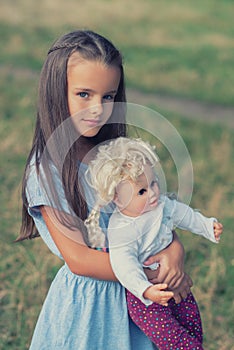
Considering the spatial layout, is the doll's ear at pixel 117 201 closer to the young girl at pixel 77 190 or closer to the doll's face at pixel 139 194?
the doll's face at pixel 139 194

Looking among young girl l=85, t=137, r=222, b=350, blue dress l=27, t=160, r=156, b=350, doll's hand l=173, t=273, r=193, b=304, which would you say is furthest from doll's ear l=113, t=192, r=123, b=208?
doll's hand l=173, t=273, r=193, b=304

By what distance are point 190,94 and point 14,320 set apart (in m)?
5.87

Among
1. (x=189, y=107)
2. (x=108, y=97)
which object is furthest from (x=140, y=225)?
(x=189, y=107)

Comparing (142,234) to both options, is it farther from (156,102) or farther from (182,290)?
(156,102)

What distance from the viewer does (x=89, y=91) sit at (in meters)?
2.33

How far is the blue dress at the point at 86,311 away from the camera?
244 cm

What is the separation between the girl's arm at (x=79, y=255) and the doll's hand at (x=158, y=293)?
0.57 ft

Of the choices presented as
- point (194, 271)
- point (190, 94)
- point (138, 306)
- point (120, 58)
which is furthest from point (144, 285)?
point (190, 94)

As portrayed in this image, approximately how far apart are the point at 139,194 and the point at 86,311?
1.40ft

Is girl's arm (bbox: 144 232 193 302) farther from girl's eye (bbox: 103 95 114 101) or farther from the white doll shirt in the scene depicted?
girl's eye (bbox: 103 95 114 101)

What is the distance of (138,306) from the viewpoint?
2.38m

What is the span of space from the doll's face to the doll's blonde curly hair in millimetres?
21

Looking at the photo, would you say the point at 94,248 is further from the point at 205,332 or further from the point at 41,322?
the point at 205,332

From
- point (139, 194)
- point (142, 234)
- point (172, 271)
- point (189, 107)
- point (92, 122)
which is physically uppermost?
point (92, 122)
